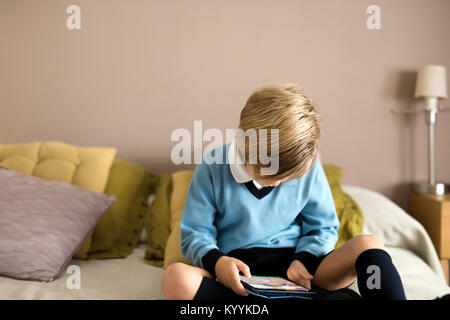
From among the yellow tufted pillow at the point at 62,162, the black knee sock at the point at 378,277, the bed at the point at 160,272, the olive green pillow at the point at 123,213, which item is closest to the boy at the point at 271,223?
the black knee sock at the point at 378,277

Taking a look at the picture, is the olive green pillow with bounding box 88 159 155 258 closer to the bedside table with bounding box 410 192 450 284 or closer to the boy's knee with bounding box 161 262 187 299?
the boy's knee with bounding box 161 262 187 299

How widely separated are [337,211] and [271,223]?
415 mm

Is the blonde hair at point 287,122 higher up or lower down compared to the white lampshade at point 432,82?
lower down

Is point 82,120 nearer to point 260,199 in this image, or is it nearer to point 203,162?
point 203,162

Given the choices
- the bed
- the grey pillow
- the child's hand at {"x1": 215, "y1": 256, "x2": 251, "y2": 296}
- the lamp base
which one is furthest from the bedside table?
the grey pillow

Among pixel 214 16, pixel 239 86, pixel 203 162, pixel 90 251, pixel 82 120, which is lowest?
pixel 90 251

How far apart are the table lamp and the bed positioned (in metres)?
0.29

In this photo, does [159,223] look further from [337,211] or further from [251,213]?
[337,211]

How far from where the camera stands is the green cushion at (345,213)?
4.33ft

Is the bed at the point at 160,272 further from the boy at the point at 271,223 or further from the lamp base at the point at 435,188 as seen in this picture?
the lamp base at the point at 435,188

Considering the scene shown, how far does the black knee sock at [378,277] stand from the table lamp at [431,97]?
100 cm

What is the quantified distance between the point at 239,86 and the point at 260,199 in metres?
0.81
